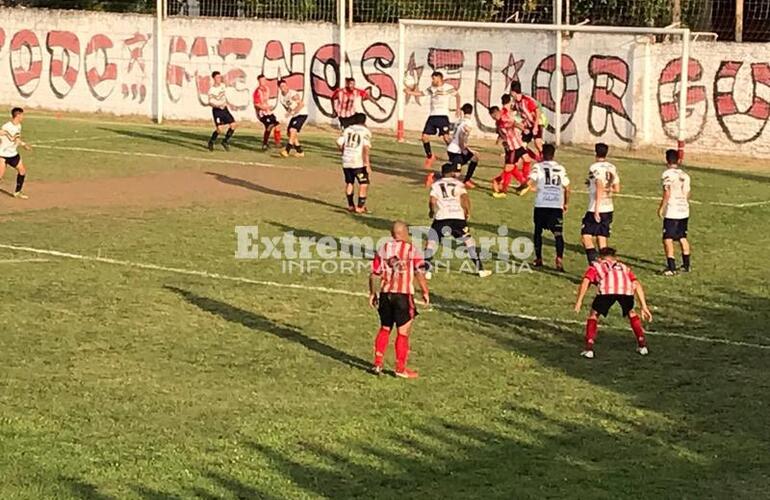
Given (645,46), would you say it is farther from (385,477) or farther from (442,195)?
(385,477)

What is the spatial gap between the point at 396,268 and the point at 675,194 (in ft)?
22.9

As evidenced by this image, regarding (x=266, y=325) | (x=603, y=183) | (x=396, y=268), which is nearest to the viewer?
(x=396, y=268)

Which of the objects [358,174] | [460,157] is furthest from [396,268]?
[460,157]

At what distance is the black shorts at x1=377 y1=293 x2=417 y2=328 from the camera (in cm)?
1552

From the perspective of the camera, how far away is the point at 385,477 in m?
12.5

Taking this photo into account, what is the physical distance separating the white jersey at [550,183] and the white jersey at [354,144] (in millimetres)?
4618

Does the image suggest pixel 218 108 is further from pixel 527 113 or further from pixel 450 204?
pixel 450 204

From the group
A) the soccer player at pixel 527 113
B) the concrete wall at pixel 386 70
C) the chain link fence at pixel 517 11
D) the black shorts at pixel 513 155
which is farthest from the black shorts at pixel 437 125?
the chain link fence at pixel 517 11

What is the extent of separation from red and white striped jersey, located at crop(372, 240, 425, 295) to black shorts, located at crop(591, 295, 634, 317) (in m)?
2.37

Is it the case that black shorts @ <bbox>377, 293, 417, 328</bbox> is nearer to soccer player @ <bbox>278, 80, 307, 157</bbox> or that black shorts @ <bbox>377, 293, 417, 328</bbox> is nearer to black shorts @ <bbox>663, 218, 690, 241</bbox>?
black shorts @ <bbox>663, 218, 690, 241</bbox>

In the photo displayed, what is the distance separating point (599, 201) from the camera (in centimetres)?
2109

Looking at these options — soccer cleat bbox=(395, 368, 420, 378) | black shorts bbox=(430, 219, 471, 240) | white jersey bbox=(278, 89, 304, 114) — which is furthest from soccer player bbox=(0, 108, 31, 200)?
soccer cleat bbox=(395, 368, 420, 378)

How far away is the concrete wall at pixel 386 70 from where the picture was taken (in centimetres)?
3431

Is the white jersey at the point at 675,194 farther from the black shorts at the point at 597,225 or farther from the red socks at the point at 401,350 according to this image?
the red socks at the point at 401,350
